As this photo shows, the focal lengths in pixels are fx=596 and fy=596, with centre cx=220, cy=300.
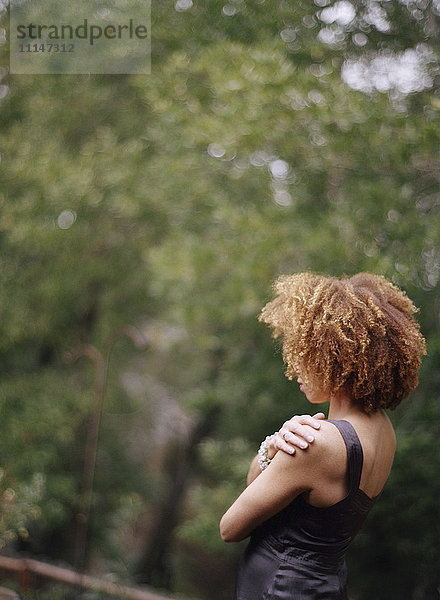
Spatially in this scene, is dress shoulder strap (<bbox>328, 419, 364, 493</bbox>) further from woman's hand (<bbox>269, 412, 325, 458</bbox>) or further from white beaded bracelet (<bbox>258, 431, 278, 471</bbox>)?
white beaded bracelet (<bbox>258, 431, 278, 471</bbox>)

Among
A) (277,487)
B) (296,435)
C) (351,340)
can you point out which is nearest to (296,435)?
(296,435)

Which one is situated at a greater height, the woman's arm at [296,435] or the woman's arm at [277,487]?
the woman's arm at [296,435]

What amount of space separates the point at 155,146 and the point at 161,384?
3.38 meters

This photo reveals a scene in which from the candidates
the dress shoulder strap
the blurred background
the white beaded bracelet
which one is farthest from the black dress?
the blurred background

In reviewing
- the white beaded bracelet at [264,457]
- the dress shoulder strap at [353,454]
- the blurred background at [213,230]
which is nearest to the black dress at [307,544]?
the dress shoulder strap at [353,454]

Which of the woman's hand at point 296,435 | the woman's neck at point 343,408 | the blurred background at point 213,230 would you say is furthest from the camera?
the blurred background at point 213,230

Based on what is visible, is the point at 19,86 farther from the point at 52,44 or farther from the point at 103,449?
the point at 103,449

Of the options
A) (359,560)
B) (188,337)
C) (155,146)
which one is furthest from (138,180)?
(359,560)

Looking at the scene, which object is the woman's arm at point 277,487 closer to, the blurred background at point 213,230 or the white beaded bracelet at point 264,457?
the white beaded bracelet at point 264,457

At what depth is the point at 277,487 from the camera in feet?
4.09

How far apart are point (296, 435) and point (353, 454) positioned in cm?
13

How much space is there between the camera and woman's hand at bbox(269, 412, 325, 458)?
122cm

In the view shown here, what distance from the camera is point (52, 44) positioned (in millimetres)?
3613

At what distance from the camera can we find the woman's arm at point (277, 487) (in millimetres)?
1229
